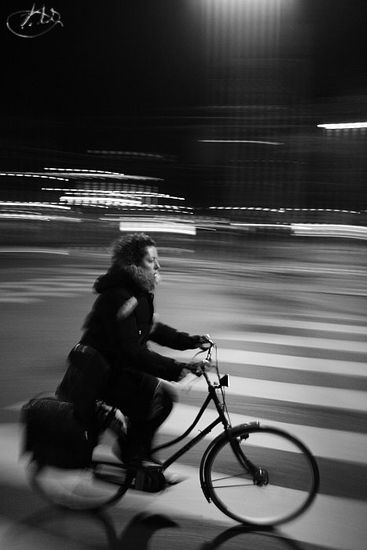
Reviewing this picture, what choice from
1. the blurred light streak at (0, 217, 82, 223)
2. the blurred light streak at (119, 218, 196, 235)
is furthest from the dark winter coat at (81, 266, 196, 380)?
the blurred light streak at (0, 217, 82, 223)

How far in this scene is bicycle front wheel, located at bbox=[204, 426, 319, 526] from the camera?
418 centimetres

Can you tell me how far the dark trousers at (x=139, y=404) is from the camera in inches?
170

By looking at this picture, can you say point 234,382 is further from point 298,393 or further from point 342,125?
point 342,125

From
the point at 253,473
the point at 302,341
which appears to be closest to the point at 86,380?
the point at 253,473

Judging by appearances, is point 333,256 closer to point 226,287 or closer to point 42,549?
point 226,287

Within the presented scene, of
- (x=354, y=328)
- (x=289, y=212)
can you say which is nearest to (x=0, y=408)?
(x=354, y=328)

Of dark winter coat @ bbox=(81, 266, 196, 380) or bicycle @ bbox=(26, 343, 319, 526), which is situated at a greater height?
dark winter coat @ bbox=(81, 266, 196, 380)

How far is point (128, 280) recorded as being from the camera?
A: 4320 millimetres

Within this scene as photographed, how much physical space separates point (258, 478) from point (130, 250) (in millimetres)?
1447

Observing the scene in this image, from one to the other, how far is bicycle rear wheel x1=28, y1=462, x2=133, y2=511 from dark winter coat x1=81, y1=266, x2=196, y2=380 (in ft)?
2.01

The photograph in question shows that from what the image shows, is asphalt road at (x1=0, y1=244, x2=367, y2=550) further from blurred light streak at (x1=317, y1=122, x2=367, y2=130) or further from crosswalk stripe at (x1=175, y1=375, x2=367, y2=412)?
blurred light streak at (x1=317, y1=122, x2=367, y2=130)

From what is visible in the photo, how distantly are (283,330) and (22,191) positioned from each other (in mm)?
34858

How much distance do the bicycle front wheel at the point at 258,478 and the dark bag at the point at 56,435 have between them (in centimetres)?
71

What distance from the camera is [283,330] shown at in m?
11.2
